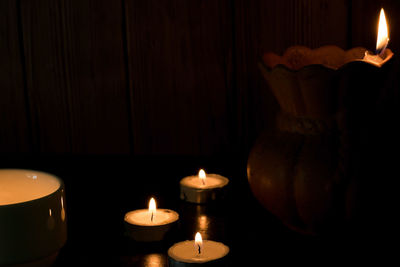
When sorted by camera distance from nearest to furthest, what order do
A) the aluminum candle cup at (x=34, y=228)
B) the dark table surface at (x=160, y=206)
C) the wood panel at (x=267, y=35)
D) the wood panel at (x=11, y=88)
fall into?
the aluminum candle cup at (x=34, y=228) < the dark table surface at (x=160, y=206) < the wood panel at (x=267, y=35) < the wood panel at (x=11, y=88)

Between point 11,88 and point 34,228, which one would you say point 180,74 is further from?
point 34,228

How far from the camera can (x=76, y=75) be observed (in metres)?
1.06

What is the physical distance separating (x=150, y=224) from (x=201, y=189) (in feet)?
0.51

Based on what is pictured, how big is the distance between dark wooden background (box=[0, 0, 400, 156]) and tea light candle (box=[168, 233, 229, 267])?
497 mm

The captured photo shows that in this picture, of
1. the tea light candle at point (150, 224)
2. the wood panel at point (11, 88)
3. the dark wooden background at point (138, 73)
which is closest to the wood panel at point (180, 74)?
the dark wooden background at point (138, 73)

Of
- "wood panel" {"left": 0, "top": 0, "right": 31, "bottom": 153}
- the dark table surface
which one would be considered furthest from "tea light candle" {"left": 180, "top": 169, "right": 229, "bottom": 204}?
"wood panel" {"left": 0, "top": 0, "right": 31, "bottom": 153}

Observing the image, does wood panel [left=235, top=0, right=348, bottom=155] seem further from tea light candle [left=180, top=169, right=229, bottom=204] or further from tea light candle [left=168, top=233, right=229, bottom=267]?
tea light candle [left=168, top=233, right=229, bottom=267]

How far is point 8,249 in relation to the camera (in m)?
0.46

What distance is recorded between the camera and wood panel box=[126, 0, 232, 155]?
1011 mm

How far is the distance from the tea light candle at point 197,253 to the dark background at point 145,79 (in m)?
0.34

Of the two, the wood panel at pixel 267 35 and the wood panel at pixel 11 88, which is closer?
the wood panel at pixel 267 35

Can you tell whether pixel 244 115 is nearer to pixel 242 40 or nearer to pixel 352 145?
pixel 242 40

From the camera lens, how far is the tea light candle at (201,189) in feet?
2.50

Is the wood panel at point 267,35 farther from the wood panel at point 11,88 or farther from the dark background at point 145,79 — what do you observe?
the wood panel at point 11,88
